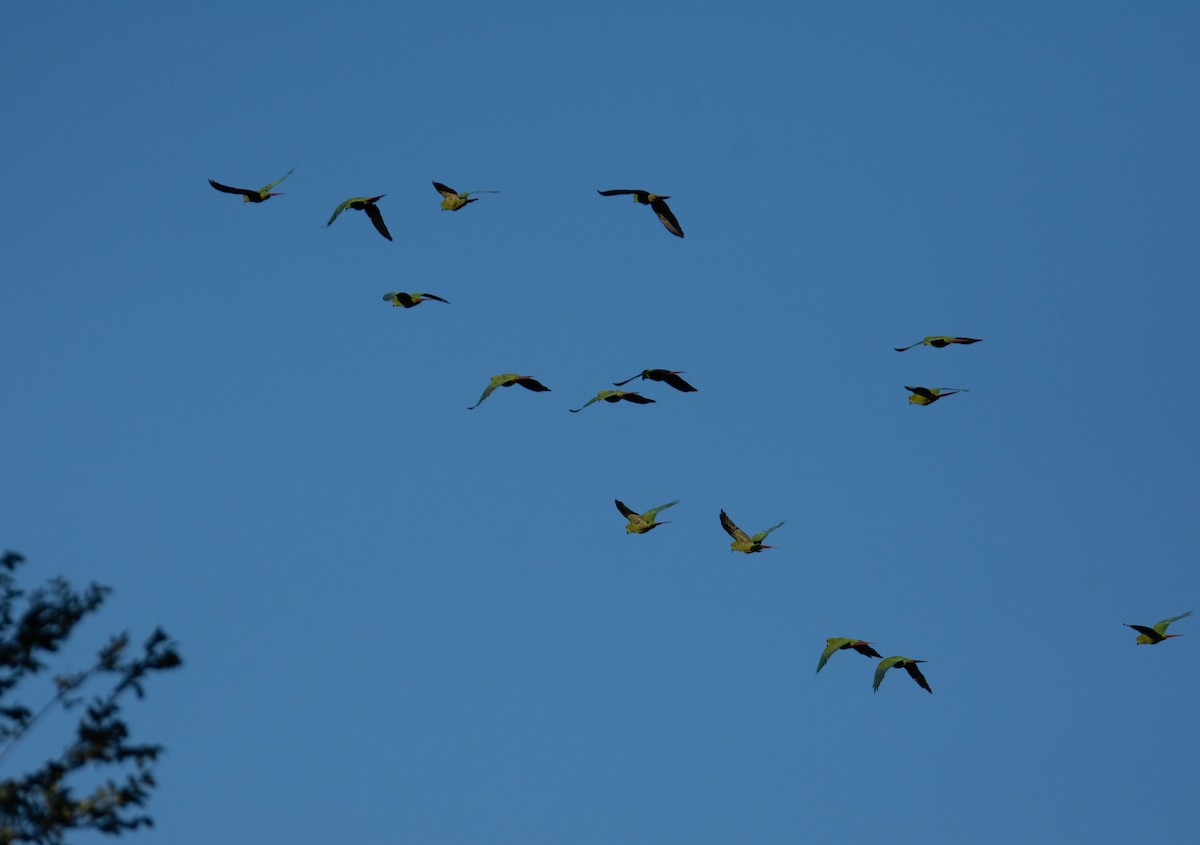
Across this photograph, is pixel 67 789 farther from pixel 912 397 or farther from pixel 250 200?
pixel 912 397

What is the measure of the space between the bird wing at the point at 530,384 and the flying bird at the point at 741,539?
458 centimetres

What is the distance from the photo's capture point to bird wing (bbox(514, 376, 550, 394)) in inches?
1223

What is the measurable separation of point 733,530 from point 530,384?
5.05 meters

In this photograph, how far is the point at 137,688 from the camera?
2502cm

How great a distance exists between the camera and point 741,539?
3291 cm

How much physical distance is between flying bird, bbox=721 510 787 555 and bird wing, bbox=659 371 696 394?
2702mm

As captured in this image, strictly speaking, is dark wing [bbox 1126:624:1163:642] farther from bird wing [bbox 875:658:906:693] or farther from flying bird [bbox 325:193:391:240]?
flying bird [bbox 325:193:391:240]

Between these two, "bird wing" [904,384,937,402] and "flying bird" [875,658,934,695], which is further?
"bird wing" [904,384,937,402]

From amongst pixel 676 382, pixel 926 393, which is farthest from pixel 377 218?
pixel 926 393

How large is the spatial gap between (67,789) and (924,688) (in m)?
15.5

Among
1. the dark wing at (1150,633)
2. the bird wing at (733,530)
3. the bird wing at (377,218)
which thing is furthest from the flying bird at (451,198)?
the dark wing at (1150,633)

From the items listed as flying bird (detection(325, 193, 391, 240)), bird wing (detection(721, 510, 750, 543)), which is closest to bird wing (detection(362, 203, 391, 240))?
flying bird (detection(325, 193, 391, 240))

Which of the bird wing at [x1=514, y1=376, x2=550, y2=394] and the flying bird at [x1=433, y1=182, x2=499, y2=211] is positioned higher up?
the flying bird at [x1=433, y1=182, x2=499, y2=211]

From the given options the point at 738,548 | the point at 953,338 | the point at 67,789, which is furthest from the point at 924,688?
the point at 67,789
